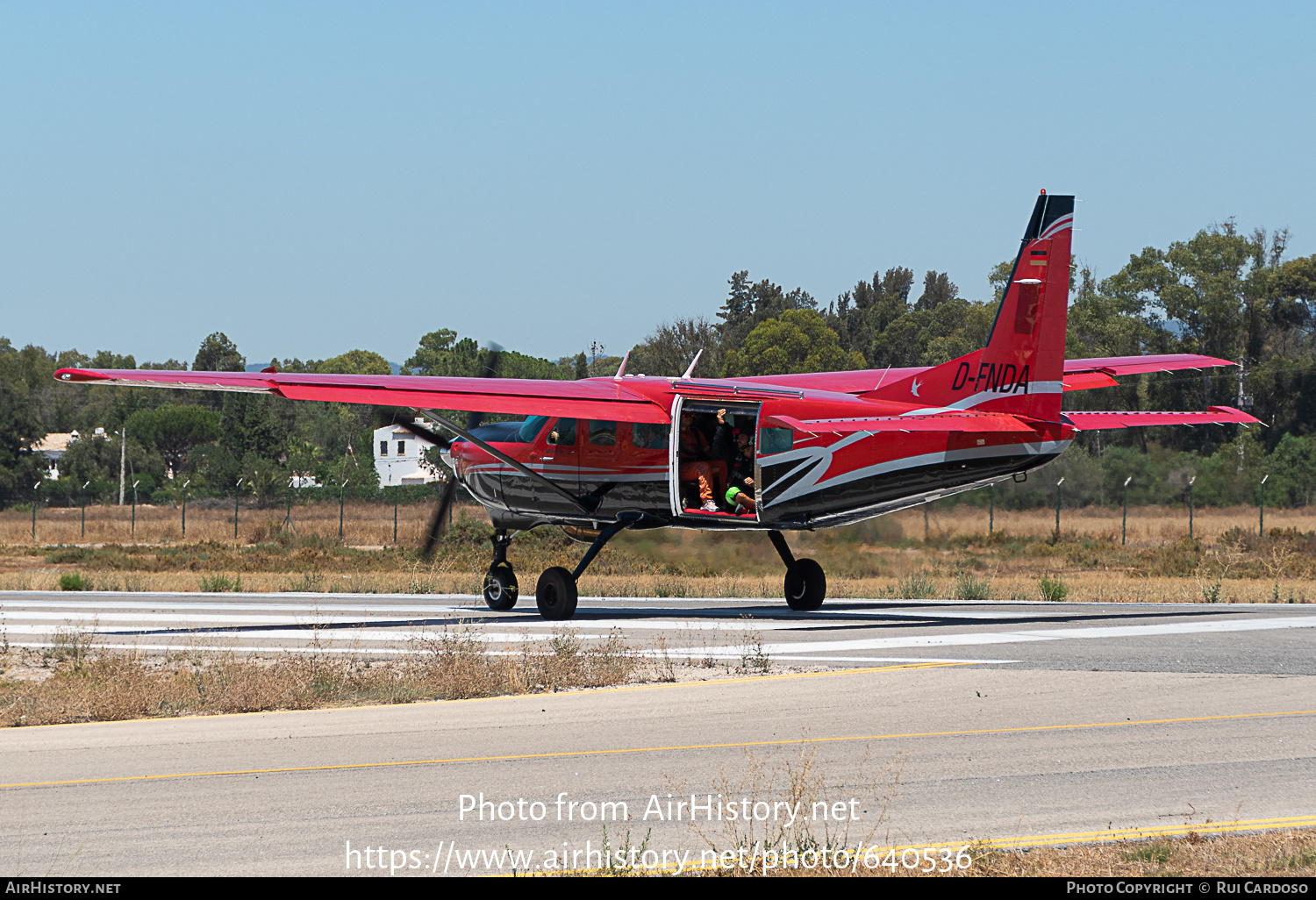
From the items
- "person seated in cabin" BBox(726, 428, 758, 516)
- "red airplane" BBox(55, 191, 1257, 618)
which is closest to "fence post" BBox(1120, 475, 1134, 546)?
"red airplane" BBox(55, 191, 1257, 618)

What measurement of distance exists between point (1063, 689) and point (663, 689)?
3935 millimetres

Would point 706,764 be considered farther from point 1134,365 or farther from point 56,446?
point 56,446

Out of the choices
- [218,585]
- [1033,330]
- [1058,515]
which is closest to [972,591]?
[1033,330]

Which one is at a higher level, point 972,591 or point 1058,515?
point 1058,515

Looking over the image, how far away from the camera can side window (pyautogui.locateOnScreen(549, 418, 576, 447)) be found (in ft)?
71.7

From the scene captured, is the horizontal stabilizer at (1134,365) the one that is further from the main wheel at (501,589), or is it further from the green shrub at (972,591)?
the main wheel at (501,589)

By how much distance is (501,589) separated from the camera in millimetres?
22812

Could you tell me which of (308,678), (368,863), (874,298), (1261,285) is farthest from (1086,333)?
(368,863)

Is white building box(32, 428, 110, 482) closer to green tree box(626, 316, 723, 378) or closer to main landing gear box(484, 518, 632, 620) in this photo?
green tree box(626, 316, 723, 378)

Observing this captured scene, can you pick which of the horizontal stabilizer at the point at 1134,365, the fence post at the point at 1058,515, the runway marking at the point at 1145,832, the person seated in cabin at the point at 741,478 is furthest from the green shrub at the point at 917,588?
the runway marking at the point at 1145,832

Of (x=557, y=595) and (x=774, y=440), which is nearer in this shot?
(x=774, y=440)

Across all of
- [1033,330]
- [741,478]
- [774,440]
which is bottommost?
[741,478]

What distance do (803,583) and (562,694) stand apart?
9.91 metres

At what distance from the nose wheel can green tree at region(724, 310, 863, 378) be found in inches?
2527
